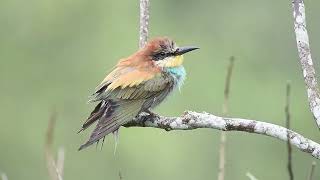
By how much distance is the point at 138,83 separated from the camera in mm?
5391

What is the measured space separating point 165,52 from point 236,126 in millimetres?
1446

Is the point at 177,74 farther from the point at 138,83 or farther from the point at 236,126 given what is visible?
the point at 236,126

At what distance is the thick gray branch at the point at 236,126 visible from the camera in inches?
155

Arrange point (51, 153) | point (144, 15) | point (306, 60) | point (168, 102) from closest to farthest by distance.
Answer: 1. point (51, 153)
2. point (306, 60)
3. point (144, 15)
4. point (168, 102)

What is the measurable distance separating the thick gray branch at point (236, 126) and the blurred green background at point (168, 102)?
5918 mm

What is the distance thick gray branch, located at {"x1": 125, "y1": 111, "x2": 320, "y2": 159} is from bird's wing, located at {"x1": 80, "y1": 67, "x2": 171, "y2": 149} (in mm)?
327

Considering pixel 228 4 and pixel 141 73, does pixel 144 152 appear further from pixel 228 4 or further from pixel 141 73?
pixel 141 73

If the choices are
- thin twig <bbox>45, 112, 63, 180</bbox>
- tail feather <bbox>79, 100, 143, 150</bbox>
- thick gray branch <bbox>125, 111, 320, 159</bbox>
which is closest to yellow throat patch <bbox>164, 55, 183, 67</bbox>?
tail feather <bbox>79, 100, 143, 150</bbox>

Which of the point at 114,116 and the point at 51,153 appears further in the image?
the point at 114,116

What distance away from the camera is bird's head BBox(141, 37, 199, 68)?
17.9 feet

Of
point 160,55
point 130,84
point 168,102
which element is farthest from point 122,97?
point 168,102

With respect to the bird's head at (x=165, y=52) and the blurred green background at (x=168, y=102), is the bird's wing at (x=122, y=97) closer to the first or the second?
the bird's head at (x=165, y=52)

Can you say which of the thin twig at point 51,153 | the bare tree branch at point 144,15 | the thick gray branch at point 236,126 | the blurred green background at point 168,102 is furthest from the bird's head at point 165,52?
the blurred green background at point 168,102

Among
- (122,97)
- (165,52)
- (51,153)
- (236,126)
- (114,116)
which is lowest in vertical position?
(51,153)
